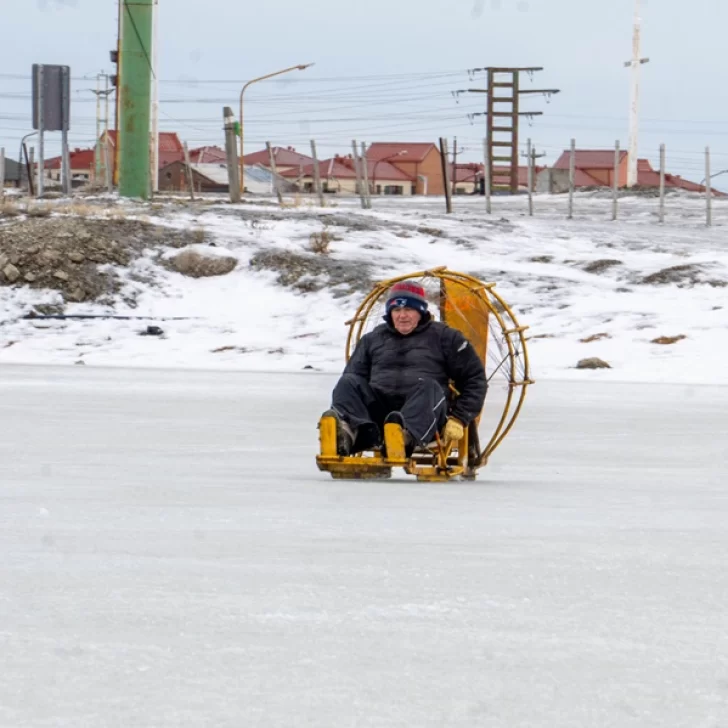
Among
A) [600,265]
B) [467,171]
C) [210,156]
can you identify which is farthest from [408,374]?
[467,171]

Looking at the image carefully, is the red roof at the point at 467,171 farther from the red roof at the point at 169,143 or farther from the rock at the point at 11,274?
the rock at the point at 11,274

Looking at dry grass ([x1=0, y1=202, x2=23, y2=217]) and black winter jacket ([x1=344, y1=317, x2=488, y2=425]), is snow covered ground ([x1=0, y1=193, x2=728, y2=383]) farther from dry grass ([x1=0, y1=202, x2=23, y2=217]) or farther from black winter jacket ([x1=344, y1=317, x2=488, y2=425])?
black winter jacket ([x1=344, y1=317, x2=488, y2=425])

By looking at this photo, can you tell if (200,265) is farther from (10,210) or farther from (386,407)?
(386,407)

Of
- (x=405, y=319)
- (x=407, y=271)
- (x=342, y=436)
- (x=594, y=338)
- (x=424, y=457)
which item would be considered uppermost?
(x=405, y=319)

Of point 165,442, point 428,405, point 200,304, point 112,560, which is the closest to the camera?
point 112,560

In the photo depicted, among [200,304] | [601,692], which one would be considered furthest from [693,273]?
[601,692]

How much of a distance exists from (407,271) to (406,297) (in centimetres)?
1302

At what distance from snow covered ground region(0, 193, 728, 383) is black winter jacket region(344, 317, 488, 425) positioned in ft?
23.7

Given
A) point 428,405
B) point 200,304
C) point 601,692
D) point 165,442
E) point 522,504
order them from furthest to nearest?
1. point 200,304
2. point 165,442
3. point 428,405
4. point 522,504
5. point 601,692

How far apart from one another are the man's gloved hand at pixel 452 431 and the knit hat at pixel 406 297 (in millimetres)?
679

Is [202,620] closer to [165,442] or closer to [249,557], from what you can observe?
[249,557]

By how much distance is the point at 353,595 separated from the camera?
430cm

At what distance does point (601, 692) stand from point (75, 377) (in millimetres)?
11892

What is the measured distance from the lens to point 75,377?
1473 cm
